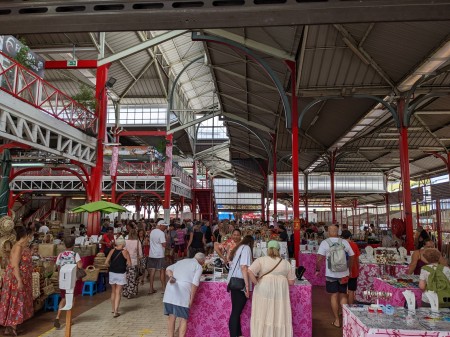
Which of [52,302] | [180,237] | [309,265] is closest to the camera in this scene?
[52,302]

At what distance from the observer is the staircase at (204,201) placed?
33531 mm

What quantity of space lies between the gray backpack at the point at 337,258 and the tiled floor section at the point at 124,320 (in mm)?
1012

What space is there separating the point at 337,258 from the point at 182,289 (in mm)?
2635

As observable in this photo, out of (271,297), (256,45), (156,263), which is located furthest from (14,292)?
(256,45)

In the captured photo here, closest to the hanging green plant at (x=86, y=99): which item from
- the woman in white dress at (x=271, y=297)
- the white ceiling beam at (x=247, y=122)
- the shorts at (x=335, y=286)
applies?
the white ceiling beam at (x=247, y=122)

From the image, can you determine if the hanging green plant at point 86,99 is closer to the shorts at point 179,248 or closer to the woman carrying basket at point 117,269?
the shorts at point 179,248

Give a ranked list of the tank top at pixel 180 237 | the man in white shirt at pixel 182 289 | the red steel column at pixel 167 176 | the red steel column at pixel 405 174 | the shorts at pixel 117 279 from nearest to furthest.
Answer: the man in white shirt at pixel 182 289
the shorts at pixel 117 279
the red steel column at pixel 405 174
the tank top at pixel 180 237
the red steel column at pixel 167 176

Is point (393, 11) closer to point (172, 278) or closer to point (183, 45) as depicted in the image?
point (172, 278)

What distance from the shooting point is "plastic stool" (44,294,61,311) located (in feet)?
Answer: 24.2

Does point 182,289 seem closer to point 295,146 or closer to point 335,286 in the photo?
point 335,286

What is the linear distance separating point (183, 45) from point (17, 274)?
23367 mm

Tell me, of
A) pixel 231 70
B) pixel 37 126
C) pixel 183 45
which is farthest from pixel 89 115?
pixel 183 45

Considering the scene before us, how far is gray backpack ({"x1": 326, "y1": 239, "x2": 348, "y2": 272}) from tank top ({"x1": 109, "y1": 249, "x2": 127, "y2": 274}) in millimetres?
3674

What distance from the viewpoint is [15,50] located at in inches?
349
